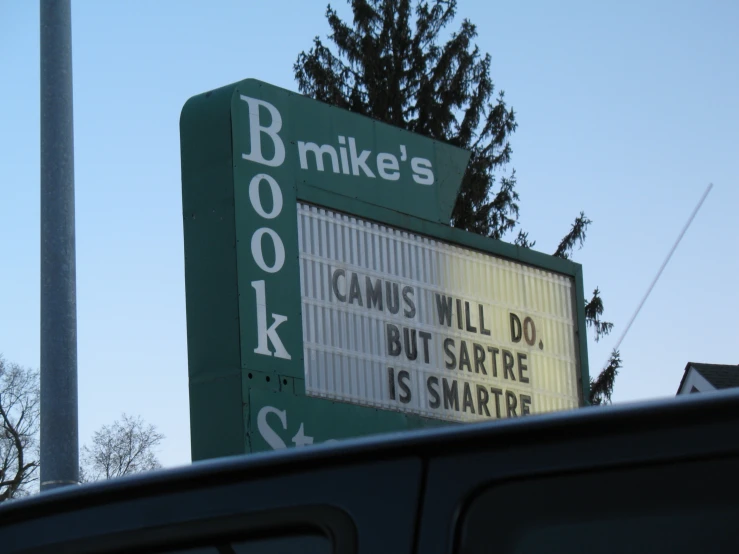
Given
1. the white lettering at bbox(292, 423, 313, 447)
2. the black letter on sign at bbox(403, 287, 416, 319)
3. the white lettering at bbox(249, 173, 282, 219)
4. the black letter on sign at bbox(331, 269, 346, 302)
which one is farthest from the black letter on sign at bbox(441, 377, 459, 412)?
the white lettering at bbox(249, 173, 282, 219)

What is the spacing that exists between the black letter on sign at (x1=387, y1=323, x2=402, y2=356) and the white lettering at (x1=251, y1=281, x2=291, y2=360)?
950 mm

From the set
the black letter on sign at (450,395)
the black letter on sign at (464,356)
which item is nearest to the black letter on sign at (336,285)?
the black letter on sign at (450,395)

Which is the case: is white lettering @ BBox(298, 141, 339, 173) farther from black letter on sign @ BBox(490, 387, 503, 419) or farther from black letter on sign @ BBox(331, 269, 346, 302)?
black letter on sign @ BBox(490, 387, 503, 419)

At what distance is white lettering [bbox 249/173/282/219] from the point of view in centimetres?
743

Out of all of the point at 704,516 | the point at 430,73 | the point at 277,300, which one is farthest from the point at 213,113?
the point at 430,73

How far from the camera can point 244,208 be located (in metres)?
7.35

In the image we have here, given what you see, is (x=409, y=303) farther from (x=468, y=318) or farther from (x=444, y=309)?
(x=468, y=318)

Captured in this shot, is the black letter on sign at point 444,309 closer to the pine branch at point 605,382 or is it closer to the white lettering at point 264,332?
the white lettering at point 264,332

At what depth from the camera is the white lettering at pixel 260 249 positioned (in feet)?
24.1

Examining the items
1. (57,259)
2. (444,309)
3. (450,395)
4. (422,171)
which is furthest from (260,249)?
(422,171)

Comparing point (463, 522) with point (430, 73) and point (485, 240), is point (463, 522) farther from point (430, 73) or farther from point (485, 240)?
point (430, 73)

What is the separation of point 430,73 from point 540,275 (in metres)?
14.9

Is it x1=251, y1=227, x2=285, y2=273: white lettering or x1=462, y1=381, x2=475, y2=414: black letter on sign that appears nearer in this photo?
x1=251, y1=227, x2=285, y2=273: white lettering

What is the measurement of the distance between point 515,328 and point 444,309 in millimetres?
858
